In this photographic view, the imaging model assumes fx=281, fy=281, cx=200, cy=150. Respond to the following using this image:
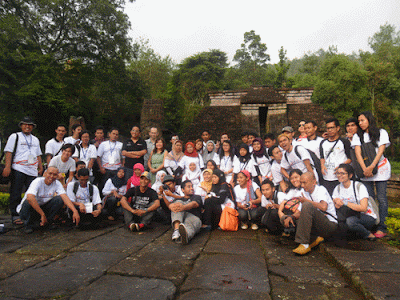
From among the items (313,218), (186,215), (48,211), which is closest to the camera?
(313,218)

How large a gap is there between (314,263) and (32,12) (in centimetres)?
1973

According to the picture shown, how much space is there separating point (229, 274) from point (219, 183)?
8.11 ft

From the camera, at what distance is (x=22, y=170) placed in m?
5.18

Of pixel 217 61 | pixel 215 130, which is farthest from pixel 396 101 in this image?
pixel 215 130

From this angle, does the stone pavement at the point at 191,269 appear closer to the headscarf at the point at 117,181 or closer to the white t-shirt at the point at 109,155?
the headscarf at the point at 117,181

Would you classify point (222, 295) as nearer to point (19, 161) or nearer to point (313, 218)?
point (313, 218)

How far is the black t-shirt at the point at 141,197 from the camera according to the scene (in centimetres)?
512

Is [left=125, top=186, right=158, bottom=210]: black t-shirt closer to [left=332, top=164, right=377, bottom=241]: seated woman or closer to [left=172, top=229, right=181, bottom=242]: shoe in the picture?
[left=172, top=229, right=181, bottom=242]: shoe

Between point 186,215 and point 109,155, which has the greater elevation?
point 109,155

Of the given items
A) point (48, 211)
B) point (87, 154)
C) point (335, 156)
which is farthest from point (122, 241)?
point (335, 156)

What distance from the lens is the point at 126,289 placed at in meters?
2.65

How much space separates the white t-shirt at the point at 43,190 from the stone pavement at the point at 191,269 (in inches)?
26.3

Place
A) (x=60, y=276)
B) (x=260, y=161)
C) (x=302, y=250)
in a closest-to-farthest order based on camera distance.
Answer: (x=60, y=276), (x=302, y=250), (x=260, y=161)

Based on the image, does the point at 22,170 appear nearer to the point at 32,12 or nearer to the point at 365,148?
the point at 365,148
